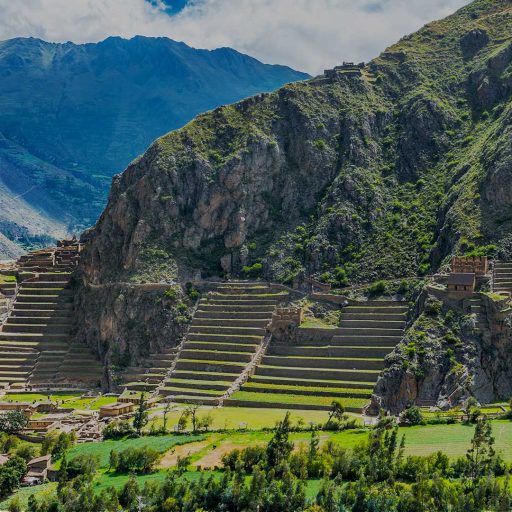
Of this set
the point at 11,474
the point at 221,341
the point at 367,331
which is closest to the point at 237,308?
the point at 221,341

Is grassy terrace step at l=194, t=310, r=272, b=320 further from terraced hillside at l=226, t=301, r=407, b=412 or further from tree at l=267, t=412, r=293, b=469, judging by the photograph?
tree at l=267, t=412, r=293, b=469

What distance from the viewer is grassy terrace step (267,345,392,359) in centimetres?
12156

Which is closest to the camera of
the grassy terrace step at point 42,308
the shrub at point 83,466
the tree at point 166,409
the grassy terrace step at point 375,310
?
the shrub at point 83,466

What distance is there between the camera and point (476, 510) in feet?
234

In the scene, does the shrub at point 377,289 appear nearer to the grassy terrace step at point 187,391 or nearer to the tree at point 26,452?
the grassy terrace step at point 187,391

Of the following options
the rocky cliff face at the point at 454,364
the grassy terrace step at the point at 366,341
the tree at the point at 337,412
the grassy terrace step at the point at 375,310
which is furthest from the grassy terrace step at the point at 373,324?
the tree at the point at 337,412

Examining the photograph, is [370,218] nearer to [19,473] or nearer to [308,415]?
[308,415]

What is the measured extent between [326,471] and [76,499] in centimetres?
2221

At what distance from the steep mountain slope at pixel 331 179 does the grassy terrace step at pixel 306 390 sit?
26935 millimetres

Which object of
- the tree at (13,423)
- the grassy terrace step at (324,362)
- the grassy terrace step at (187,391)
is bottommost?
the tree at (13,423)

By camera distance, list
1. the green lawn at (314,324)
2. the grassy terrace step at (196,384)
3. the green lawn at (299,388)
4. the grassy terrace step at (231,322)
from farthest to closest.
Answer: the grassy terrace step at (231,322)
the green lawn at (314,324)
the grassy terrace step at (196,384)
the green lawn at (299,388)

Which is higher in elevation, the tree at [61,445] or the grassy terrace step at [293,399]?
the grassy terrace step at [293,399]

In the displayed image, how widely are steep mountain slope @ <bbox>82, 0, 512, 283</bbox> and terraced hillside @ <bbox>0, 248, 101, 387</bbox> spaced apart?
905 cm

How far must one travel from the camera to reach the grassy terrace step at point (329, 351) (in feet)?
399
